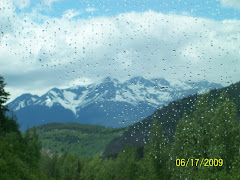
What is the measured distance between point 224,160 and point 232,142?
3883mm

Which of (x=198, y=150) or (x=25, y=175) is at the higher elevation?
(x=198, y=150)

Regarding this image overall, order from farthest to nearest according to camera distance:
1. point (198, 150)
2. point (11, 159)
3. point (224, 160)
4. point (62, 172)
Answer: point (62, 172) < point (198, 150) < point (224, 160) < point (11, 159)

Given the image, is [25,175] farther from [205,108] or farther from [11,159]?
[205,108]

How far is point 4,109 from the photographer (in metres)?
67.3

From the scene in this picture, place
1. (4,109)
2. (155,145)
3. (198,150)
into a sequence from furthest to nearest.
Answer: (155,145)
(4,109)
(198,150)

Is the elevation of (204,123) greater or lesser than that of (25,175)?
greater

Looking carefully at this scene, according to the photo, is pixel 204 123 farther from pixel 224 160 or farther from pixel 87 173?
pixel 87 173

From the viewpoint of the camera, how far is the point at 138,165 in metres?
83.6

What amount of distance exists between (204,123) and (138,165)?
121 feet

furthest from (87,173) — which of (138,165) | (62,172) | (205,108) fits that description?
(205,108)

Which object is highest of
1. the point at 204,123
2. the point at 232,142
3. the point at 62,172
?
the point at 204,123

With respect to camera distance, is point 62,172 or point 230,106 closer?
point 230,106

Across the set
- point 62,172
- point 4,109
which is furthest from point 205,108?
point 62,172

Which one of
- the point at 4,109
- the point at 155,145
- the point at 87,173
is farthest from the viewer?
the point at 87,173
